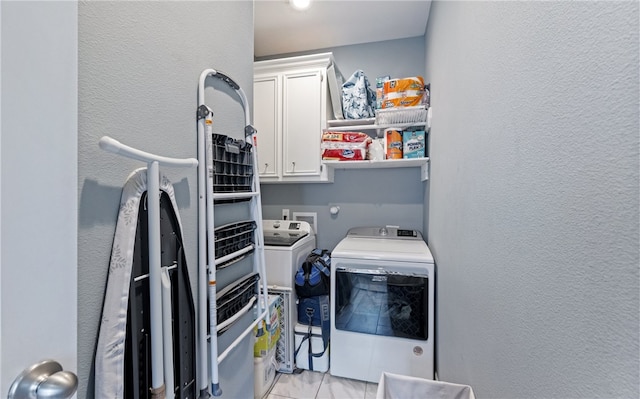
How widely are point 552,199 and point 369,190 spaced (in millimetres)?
2086

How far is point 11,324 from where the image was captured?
0.38 m

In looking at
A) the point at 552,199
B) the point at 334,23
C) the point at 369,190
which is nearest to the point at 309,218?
the point at 369,190

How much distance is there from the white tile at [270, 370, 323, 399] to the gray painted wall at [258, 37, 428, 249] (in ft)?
3.68

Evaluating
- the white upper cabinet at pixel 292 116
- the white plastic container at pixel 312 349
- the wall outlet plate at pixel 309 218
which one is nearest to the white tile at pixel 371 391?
the white plastic container at pixel 312 349

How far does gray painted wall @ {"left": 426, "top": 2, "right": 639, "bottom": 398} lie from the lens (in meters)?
0.37

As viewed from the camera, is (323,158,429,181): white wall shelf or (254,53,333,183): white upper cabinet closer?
(323,158,429,181): white wall shelf

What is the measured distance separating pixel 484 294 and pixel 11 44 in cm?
123

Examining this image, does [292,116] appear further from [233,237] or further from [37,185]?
[37,185]

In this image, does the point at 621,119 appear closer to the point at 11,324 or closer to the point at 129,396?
the point at 11,324

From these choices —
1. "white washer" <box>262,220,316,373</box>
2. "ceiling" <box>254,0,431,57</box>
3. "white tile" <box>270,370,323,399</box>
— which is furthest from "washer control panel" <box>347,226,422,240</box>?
"ceiling" <box>254,0,431,57</box>

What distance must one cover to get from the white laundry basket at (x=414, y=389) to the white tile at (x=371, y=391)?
58 cm

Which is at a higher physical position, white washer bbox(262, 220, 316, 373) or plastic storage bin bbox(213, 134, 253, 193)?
plastic storage bin bbox(213, 134, 253, 193)

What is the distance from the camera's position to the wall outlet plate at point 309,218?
2721 mm

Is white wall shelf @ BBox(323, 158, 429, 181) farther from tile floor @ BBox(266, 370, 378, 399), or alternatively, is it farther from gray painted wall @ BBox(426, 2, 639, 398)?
tile floor @ BBox(266, 370, 378, 399)
